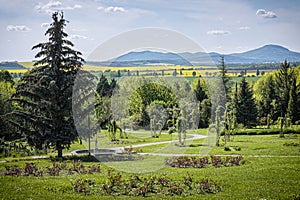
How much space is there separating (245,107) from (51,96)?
38.7 m

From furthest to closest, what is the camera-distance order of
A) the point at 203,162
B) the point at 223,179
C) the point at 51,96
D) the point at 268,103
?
the point at 268,103 < the point at 51,96 < the point at 203,162 < the point at 223,179

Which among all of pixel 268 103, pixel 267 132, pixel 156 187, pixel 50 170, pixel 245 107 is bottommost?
pixel 156 187

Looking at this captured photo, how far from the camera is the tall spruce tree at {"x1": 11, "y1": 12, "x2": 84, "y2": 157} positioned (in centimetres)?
2814

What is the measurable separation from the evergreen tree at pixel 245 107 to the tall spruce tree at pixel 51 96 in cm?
3677

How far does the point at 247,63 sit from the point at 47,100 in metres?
132

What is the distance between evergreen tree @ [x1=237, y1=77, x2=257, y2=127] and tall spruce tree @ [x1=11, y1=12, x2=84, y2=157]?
3677cm

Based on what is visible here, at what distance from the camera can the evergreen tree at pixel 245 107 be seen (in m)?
59.7

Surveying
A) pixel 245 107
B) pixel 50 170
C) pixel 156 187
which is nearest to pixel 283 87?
pixel 245 107

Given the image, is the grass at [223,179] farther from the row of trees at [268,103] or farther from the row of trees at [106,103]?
the row of trees at [268,103]

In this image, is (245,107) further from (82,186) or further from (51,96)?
(82,186)

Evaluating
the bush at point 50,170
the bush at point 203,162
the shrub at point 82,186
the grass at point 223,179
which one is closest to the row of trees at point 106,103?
the grass at point 223,179

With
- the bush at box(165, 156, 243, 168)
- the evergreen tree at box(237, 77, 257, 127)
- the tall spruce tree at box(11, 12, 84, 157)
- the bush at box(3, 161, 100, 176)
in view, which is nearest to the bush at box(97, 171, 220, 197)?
the bush at box(3, 161, 100, 176)

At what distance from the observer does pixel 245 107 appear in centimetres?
5972

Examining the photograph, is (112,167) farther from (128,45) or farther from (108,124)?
(108,124)
